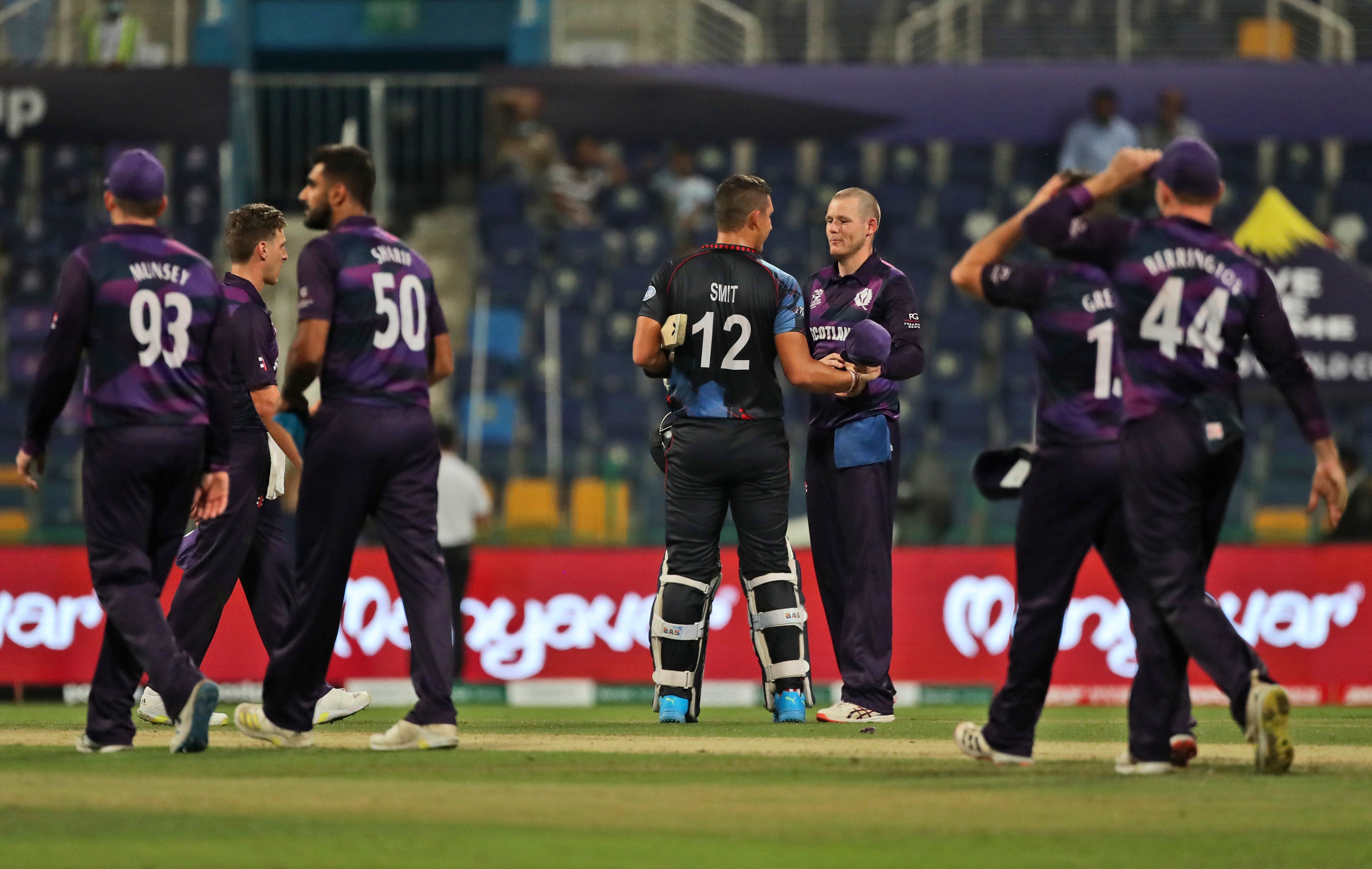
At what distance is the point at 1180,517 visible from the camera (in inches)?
273

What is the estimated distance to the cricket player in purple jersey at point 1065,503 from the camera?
23.5ft

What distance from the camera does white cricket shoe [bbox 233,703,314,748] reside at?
7.87 metres

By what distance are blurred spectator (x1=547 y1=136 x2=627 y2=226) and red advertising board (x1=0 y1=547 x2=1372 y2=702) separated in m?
7.27

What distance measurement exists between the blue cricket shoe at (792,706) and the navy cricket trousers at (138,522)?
3.14m

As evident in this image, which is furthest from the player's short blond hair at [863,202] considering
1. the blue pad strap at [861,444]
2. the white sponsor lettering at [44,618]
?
the white sponsor lettering at [44,618]

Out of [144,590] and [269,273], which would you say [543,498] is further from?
[144,590]

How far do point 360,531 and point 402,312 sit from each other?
87 centimetres

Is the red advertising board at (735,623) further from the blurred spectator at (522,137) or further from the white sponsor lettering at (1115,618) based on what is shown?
the blurred spectator at (522,137)

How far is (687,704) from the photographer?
9719 millimetres

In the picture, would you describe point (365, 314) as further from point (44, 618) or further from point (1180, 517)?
point (44, 618)

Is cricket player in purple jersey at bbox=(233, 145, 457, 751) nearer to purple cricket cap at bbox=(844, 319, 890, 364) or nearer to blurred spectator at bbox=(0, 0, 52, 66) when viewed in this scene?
purple cricket cap at bbox=(844, 319, 890, 364)

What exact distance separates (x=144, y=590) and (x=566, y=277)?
14.4 metres

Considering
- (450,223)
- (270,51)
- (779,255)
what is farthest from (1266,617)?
(270,51)

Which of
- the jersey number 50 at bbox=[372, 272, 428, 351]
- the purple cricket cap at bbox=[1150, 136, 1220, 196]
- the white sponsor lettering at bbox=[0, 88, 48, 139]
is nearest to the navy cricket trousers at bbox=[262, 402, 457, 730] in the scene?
the jersey number 50 at bbox=[372, 272, 428, 351]
